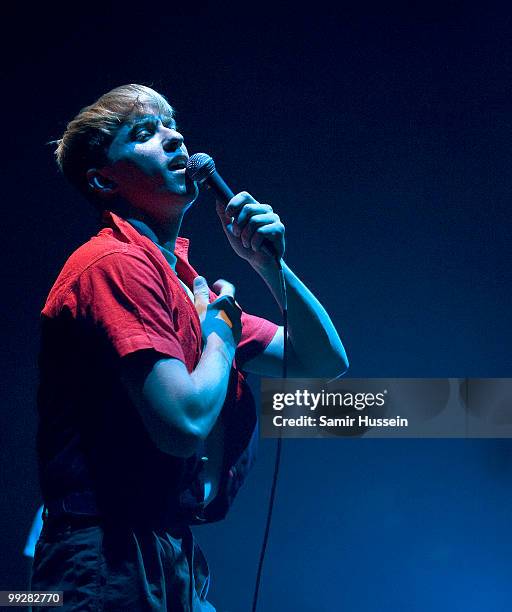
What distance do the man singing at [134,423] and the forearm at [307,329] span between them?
0.16 meters

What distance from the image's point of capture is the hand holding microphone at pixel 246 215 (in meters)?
1.07

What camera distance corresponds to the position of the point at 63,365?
966 millimetres

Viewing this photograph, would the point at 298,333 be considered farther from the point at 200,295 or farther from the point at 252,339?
the point at 200,295

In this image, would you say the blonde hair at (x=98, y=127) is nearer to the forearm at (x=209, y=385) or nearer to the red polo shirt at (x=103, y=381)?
the red polo shirt at (x=103, y=381)

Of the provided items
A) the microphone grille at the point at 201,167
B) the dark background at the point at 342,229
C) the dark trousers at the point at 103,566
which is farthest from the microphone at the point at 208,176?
the dark background at the point at 342,229

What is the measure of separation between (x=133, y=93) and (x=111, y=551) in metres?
0.79

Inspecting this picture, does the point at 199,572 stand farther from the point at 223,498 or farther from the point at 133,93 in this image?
the point at 133,93

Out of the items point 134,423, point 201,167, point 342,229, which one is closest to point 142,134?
point 201,167

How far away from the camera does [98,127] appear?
120 centimetres

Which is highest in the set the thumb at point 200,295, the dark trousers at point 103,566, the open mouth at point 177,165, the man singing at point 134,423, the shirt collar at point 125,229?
the open mouth at point 177,165

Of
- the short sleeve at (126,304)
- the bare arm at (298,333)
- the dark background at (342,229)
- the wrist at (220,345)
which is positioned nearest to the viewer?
the short sleeve at (126,304)

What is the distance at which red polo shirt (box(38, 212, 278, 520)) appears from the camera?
0.90 meters

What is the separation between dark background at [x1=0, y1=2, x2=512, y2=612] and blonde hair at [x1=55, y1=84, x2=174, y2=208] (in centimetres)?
114

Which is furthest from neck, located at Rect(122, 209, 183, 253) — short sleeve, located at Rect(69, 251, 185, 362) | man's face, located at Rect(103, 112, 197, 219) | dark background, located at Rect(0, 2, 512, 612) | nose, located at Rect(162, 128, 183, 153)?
dark background, located at Rect(0, 2, 512, 612)
